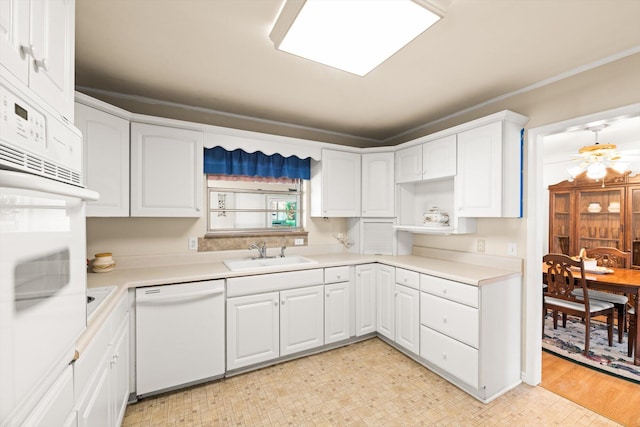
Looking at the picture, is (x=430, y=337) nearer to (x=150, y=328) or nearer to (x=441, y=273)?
(x=441, y=273)

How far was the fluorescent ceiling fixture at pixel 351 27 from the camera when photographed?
51.0 inches

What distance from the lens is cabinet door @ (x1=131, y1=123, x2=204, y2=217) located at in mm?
2250

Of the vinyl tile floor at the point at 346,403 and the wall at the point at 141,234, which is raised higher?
the wall at the point at 141,234

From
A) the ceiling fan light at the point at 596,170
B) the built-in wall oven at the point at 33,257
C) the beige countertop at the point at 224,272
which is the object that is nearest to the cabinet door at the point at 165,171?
the beige countertop at the point at 224,272

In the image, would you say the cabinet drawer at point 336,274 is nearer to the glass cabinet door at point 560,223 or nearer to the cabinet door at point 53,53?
the cabinet door at point 53,53

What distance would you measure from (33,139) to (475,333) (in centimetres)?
251

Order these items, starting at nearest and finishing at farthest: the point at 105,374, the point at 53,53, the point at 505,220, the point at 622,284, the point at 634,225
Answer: the point at 53,53
the point at 105,374
the point at 505,220
the point at 622,284
the point at 634,225

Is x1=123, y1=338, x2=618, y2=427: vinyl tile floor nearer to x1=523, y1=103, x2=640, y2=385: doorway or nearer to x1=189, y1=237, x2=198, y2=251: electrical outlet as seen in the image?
x1=523, y1=103, x2=640, y2=385: doorway

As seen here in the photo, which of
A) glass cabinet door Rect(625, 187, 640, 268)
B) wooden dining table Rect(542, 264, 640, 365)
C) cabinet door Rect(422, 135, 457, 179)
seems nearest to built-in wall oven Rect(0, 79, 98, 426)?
cabinet door Rect(422, 135, 457, 179)

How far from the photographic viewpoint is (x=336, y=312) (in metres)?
2.82

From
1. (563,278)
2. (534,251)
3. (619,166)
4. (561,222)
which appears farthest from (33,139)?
(561,222)

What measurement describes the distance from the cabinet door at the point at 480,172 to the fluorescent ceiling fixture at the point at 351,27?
1201mm

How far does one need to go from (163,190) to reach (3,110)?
6.28 ft

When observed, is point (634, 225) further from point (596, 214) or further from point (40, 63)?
point (40, 63)
